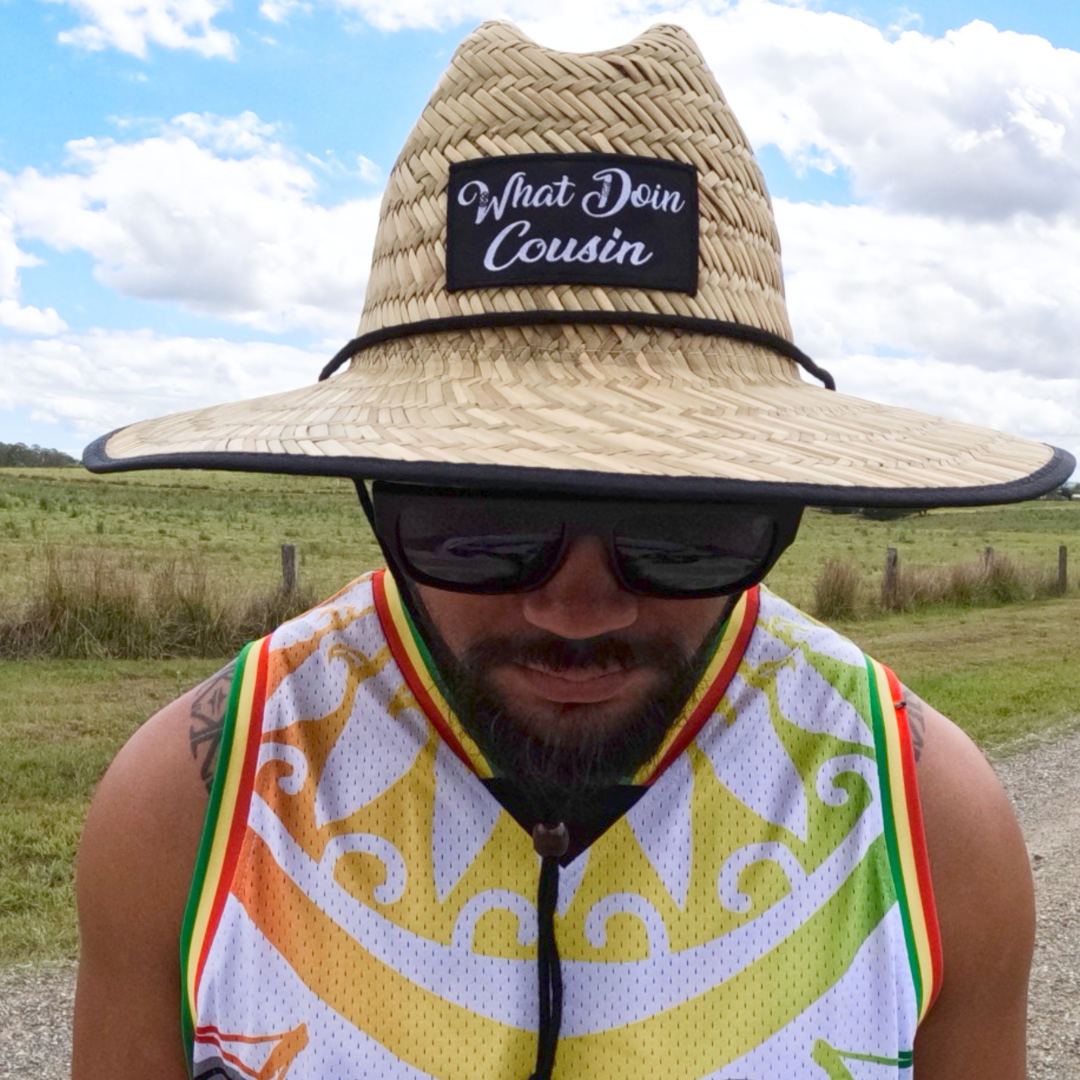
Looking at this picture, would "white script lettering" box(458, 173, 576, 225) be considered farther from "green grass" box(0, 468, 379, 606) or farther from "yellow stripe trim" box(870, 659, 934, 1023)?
"green grass" box(0, 468, 379, 606)

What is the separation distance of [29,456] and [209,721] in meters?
97.7

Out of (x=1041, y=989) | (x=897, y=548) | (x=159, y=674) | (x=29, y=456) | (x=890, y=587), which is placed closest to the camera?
(x=1041, y=989)

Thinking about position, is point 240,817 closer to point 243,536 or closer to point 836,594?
point 836,594

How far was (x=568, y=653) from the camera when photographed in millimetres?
1564

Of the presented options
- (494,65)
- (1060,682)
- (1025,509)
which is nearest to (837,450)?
(494,65)

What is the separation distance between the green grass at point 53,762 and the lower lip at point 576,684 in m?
3.57

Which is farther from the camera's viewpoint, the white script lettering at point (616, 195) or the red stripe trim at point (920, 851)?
the red stripe trim at point (920, 851)

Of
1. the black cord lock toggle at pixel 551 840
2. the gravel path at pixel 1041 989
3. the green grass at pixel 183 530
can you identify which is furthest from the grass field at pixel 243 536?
the black cord lock toggle at pixel 551 840

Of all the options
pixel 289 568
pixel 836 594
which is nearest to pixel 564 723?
pixel 289 568

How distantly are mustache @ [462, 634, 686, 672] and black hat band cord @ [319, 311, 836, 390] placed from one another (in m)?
0.44

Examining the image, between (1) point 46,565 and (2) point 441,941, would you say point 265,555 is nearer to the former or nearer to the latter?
(1) point 46,565

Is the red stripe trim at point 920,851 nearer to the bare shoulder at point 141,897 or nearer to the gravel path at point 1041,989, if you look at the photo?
the bare shoulder at point 141,897

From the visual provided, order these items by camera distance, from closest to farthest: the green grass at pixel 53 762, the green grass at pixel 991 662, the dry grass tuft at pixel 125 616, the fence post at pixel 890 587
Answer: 1. the green grass at pixel 53 762
2. the green grass at pixel 991 662
3. the dry grass tuft at pixel 125 616
4. the fence post at pixel 890 587

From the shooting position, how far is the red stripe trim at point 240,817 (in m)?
1.47
